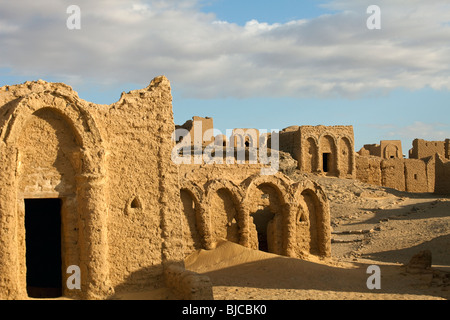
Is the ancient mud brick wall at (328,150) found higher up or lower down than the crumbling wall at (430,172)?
higher up

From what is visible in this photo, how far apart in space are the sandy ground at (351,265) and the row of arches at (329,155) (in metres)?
8.20

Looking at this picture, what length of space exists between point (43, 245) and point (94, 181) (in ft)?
10.6

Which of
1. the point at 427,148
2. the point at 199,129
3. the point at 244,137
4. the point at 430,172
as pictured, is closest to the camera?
the point at 199,129

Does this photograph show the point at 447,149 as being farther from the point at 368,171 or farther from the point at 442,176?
the point at 442,176

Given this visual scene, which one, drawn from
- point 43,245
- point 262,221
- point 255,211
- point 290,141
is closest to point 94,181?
point 43,245

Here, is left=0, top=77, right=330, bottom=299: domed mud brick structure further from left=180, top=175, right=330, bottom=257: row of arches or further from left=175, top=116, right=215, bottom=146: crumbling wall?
left=175, top=116, right=215, bottom=146: crumbling wall

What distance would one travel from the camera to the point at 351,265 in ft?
61.7

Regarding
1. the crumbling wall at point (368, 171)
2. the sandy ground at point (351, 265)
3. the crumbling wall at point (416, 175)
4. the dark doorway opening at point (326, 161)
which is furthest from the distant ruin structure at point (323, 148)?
the sandy ground at point (351, 265)

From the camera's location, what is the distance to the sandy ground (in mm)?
13141

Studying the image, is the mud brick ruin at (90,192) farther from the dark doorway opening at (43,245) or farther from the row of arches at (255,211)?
the row of arches at (255,211)

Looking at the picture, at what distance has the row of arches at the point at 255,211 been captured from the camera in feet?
55.6

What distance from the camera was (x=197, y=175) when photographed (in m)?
18.1
